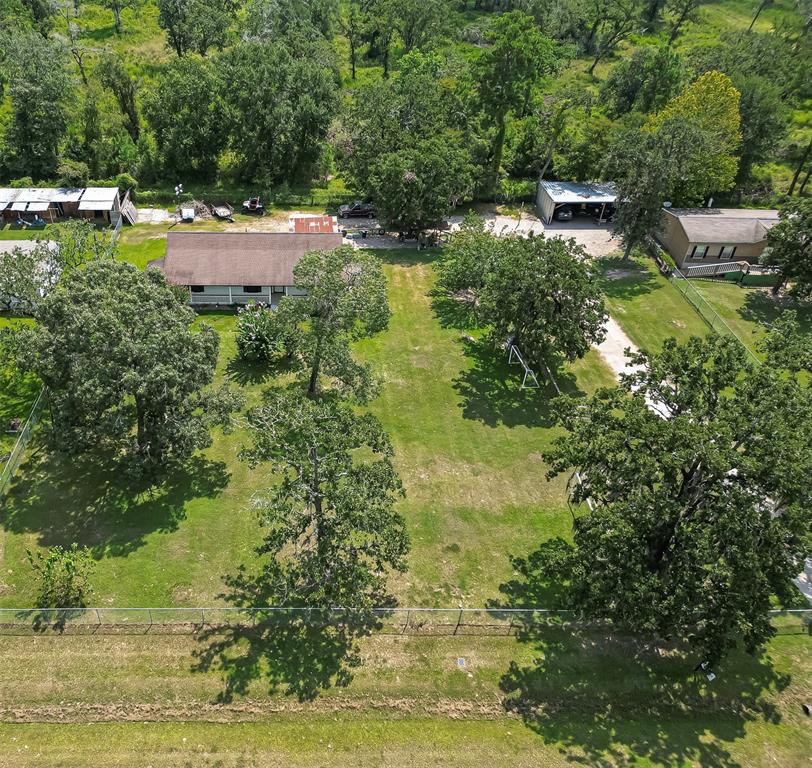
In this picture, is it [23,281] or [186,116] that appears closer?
[23,281]

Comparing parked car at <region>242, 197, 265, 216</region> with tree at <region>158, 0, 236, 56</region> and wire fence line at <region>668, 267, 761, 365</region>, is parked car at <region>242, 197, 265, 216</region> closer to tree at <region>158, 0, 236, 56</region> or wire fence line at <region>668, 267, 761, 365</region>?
tree at <region>158, 0, 236, 56</region>

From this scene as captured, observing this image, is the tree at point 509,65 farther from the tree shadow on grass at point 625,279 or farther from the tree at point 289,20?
the tree at point 289,20

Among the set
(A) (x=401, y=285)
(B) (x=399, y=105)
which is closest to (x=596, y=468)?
(A) (x=401, y=285)

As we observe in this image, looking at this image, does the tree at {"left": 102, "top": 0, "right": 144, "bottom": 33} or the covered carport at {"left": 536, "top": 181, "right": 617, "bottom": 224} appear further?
the tree at {"left": 102, "top": 0, "right": 144, "bottom": 33}

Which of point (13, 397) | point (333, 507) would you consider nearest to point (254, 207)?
point (13, 397)

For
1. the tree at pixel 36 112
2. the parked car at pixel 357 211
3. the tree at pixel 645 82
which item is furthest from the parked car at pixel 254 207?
the tree at pixel 645 82

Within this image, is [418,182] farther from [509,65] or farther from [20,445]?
[20,445]

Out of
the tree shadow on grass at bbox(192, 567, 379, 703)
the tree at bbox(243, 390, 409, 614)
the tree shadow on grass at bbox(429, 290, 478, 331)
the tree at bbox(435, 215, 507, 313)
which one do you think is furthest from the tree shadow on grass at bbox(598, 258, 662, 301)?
the tree shadow on grass at bbox(192, 567, 379, 703)
